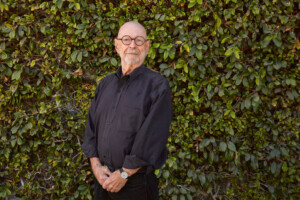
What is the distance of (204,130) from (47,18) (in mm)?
2147

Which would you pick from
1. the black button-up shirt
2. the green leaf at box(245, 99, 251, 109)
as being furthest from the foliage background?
the black button-up shirt

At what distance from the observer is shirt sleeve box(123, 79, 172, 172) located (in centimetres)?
185

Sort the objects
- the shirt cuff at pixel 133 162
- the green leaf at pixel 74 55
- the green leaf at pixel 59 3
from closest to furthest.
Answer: the shirt cuff at pixel 133 162, the green leaf at pixel 59 3, the green leaf at pixel 74 55

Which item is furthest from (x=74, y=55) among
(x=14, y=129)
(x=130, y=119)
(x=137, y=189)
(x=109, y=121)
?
(x=137, y=189)

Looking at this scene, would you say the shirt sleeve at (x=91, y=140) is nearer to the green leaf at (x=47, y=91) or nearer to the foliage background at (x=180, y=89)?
the foliage background at (x=180, y=89)

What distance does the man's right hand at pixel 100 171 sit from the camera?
78.9 inches

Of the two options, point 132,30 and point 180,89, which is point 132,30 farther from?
point 180,89

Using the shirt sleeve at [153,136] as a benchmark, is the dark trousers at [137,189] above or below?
below

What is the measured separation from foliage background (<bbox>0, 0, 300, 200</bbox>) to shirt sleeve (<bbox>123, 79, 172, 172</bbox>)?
111cm

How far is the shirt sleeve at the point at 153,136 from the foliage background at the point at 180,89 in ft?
3.66

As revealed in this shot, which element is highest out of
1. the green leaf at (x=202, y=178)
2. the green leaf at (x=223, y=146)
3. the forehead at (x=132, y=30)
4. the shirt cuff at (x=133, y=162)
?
the forehead at (x=132, y=30)

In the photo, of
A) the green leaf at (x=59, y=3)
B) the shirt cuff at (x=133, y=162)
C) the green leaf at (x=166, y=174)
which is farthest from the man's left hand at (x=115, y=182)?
the green leaf at (x=59, y=3)

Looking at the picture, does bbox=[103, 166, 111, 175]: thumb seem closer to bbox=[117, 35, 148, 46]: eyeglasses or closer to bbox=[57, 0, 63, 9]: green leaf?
bbox=[117, 35, 148, 46]: eyeglasses

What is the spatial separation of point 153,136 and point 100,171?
503mm
